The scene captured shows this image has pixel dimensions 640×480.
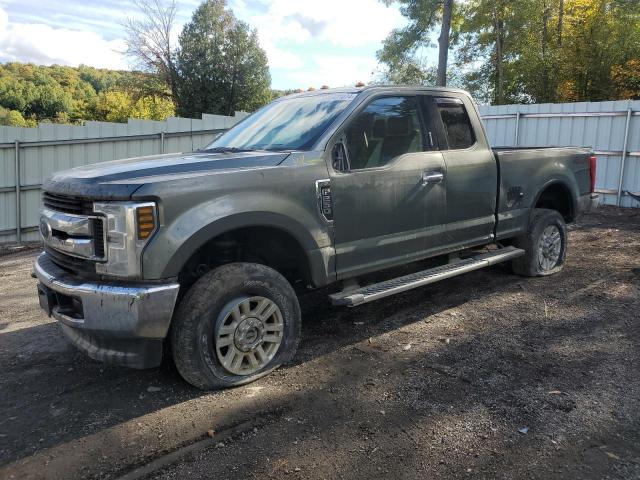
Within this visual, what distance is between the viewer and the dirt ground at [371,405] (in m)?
2.84

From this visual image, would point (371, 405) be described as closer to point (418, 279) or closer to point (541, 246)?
point (418, 279)

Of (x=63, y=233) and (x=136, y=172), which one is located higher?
(x=136, y=172)

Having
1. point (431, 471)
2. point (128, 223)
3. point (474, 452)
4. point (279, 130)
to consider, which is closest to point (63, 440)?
point (128, 223)

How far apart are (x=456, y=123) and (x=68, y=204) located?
3504mm

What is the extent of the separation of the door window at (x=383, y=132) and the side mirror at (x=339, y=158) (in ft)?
0.19

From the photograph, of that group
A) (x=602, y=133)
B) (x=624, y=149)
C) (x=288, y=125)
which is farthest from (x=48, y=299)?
(x=602, y=133)

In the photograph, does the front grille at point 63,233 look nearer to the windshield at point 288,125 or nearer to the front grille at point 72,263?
the front grille at point 72,263

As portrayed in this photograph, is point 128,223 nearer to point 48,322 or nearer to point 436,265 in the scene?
point 48,322

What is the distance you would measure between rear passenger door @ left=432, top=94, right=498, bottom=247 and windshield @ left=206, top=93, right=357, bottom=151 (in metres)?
1.09

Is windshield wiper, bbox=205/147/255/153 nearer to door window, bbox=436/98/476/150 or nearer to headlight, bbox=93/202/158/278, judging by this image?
headlight, bbox=93/202/158/278

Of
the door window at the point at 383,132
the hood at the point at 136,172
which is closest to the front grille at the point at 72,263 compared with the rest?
the hood at the point at 136,172

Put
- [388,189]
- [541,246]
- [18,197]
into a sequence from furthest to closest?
[18,197] < [541,246] < [388,189]

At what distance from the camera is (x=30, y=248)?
378 inches

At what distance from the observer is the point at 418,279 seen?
4699 mm
